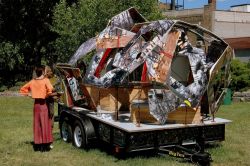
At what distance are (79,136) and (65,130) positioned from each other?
3.00 ft

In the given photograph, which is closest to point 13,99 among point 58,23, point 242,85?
point 58,23

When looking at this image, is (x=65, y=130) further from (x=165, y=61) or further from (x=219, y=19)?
(x=219, y=19)

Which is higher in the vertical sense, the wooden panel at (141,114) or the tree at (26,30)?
the tree at (26,30)

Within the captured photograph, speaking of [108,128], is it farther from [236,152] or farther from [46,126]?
[236,152]

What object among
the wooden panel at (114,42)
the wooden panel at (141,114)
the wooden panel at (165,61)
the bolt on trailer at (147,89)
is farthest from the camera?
the wooden panel at (114,42)

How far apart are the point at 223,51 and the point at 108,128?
307 centimetres

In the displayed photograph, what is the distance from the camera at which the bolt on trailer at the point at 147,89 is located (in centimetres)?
938

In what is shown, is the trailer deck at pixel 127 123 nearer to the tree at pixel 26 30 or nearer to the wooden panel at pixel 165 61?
the wooden panel at pixel 165 61

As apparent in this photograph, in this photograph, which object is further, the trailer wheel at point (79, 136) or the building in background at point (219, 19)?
the building in background at point (219, 19)

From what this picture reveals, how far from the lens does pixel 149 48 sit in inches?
368

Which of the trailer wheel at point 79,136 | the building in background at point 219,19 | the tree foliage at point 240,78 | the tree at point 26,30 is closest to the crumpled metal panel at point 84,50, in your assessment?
the trailer wheel at point 79,136

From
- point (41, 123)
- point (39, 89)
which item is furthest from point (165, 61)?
point (41, 123)

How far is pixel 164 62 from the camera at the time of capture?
9305 mm

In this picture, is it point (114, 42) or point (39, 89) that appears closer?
point (114, 42)
